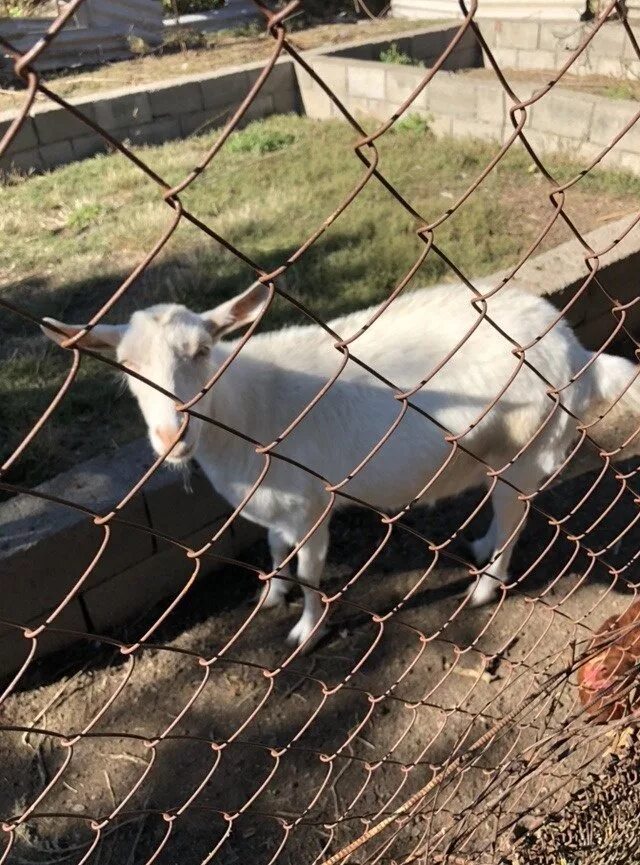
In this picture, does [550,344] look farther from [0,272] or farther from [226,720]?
[0,272]

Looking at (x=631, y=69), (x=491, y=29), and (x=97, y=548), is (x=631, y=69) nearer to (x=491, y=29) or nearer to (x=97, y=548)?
(x=491, y=29)

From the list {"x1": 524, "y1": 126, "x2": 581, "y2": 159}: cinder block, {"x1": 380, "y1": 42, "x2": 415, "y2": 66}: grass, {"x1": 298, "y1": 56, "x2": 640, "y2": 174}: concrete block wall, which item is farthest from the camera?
{"x1": 380, "y1": 42, "x2": 415, "y2": 66}: grass

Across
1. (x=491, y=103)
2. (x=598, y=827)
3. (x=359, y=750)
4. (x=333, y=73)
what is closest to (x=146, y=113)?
(x=333, y=73)

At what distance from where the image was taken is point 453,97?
7.18 m

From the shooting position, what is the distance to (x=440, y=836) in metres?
2.01

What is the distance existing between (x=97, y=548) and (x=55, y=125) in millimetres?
5733

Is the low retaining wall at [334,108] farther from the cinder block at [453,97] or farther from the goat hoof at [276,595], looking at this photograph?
the goat hoof at [276,595]

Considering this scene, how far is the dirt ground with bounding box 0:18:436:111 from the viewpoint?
343 inches

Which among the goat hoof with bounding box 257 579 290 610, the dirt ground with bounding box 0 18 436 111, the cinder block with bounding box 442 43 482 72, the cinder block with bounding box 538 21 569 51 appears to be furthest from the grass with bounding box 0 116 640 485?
the cinder block with bounding box 538 21 569 51

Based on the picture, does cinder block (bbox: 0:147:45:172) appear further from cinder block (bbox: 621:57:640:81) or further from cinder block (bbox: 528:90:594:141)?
cinder block (bbox: 621:57:640:81)

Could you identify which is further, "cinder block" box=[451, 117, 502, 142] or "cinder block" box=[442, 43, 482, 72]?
"cinder block" box=[442, 43, 482, 72]

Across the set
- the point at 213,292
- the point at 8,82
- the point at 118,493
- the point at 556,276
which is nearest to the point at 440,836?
the point at 118,493

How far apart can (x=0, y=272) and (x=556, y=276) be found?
375 cm

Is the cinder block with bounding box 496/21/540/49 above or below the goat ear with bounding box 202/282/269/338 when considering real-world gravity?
above
